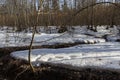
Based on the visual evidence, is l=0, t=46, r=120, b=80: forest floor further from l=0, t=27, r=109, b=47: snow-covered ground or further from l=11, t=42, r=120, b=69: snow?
l=0, t=27, r=109, b=47: snow-covered ground

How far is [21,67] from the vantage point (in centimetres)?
728

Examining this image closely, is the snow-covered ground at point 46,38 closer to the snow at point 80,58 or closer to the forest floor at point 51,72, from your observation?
the snow at point 80,58

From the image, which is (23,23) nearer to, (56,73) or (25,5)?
(25,5)

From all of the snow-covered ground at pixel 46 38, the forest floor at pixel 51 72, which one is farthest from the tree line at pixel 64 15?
the forest floor at pixel 51 72

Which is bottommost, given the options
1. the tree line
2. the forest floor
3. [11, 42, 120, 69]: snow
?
the forest floor

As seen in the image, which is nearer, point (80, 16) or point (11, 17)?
point (80, 16)

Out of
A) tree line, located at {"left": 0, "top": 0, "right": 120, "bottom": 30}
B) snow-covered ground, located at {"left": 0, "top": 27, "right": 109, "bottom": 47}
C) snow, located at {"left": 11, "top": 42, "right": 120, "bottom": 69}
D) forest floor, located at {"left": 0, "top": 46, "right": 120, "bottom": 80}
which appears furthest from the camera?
tree line, located at {"left": 0, "top": 0, "right": 120, "bottom": 30}

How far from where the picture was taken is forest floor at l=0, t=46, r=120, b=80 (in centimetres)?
607

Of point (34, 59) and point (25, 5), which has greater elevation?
point (25, 5)

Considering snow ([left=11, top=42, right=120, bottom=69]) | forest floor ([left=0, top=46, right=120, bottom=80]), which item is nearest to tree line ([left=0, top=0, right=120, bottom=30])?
snow ([left=11, top=42, right=120, bottom=69])

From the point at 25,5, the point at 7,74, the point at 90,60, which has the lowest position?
the point at 7,74

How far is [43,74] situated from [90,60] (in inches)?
52.5

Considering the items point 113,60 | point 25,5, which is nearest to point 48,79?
point 113,60

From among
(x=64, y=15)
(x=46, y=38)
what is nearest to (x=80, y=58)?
(x=46, y=38)
